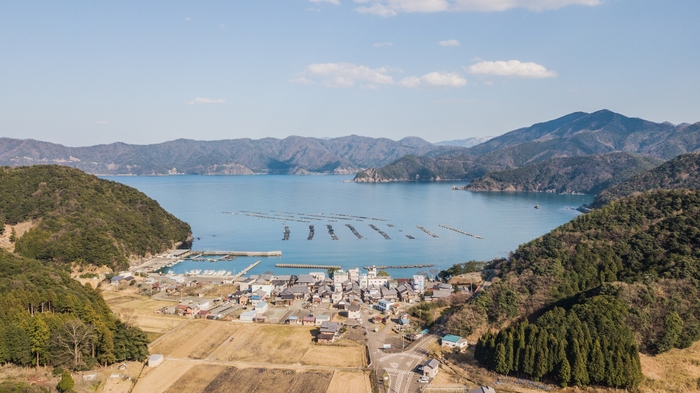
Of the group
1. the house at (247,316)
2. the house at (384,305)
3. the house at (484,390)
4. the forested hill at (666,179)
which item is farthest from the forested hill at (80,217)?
the forested hill at (666,179)

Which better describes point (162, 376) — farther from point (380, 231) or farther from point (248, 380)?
point (380, 231)

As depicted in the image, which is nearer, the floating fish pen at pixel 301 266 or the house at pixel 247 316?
the house at pixel 247 316

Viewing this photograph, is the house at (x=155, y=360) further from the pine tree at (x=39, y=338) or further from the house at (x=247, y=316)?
the house at (x=247, y=316)

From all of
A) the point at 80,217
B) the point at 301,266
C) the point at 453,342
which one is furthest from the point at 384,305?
the point at 80,217

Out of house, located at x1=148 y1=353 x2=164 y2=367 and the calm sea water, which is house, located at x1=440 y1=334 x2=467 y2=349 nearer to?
house, located at x1=148 y1=353 x2=164 y2=367

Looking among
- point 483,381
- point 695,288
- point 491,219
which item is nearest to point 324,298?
point 483,381

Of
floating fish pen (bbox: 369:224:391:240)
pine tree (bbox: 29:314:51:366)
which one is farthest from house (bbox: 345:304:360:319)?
floating fish pen (bbox: 369:224:391:240)

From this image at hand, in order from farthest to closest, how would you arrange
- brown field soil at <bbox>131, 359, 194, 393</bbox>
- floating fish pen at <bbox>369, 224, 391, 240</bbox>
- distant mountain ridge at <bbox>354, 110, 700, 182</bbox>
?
distant mountain ridge at <bbox>354, 110, 700, 182</bbox>
floating fish pen at <bbox>369, 224, 391, 240</bbox>
brown field soil at <bbox>131, 359, 194, 393</bbox>
